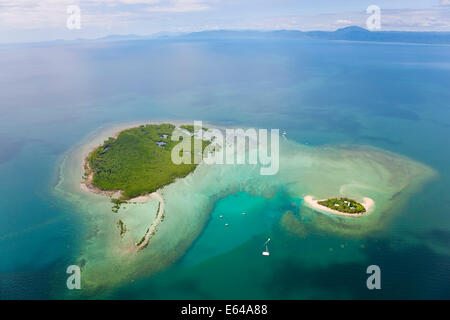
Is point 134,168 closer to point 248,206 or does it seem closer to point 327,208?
point 248,206

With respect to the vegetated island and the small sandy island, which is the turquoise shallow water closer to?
the small sandy island

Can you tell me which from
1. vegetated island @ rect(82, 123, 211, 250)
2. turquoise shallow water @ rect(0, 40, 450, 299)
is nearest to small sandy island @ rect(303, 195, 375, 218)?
turquoise shallow water @ rect(0, 40, 450, 299)

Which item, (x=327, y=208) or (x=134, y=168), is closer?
(x=327, y=208)

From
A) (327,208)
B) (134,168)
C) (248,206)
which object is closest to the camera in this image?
(327,208)

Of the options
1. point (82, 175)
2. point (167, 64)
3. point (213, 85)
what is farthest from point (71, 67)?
point (82, 175)

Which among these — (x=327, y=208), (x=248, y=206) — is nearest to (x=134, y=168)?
(x=248, y=206)

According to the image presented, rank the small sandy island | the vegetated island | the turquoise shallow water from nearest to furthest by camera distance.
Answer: the turquoise shallow water
the small sandy island
the vegetated island
